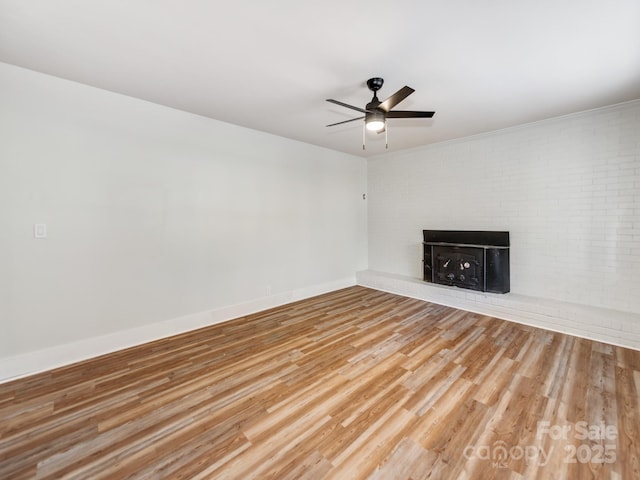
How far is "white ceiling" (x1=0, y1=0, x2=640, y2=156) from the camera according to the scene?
169 centimetres

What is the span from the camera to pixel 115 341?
9.37 feet

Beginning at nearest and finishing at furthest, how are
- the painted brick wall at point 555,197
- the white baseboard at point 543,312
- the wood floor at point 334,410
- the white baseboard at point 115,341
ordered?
the wood floor at point 334,410
the white baseboard at point 115,341
the white baseboard at point 543,312
the painted brick wall at point 555,197

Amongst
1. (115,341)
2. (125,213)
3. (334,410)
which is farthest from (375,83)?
(115,341)

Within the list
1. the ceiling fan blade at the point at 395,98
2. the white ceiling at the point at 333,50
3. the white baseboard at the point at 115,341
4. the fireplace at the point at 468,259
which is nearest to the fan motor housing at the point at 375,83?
the white ceiling at the point at 333,50

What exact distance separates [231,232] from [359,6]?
288 centimetres

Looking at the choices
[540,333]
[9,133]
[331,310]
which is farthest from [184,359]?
[540,333]

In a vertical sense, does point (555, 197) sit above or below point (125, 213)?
above

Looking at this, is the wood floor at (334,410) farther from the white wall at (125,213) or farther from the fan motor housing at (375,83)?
the fan motor housing at (375,83)

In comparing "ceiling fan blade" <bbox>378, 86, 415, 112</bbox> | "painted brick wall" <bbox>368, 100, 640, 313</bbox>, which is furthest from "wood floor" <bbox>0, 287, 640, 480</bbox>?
"ceiling fan blade" <bbox>378, 86, 415, 112</bbox>

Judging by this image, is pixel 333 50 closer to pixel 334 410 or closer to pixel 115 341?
pixel 334 410

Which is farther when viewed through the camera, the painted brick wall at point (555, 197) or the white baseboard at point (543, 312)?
the painted brick wall at point (555, 197)

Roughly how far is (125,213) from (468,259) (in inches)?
176

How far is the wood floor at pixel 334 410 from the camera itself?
153cm

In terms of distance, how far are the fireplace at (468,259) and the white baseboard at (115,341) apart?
2564 mm
